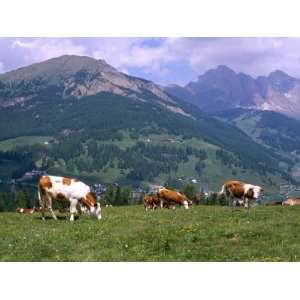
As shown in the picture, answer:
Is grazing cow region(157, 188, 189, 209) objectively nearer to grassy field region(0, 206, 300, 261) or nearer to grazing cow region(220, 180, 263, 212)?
grazing cow region(220, 180, 263, 212)

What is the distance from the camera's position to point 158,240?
81.1ft

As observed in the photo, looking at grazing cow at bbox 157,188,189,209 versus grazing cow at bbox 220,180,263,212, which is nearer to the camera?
grazing cow at bbox 220,180,263,212

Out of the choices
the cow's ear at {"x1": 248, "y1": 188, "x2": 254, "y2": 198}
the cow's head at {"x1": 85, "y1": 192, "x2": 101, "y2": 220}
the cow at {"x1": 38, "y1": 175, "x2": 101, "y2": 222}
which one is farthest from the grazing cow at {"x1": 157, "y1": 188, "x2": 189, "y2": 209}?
the cow's head at {"x1": 85, "y1": 192, "x2": 101, "y2": 220}

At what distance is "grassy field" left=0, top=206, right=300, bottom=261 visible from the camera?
2242cm

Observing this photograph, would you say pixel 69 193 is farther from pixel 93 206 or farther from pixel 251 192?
pixel 251 192

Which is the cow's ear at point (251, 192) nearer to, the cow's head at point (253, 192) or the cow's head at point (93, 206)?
the cow's head at point (253, 192)

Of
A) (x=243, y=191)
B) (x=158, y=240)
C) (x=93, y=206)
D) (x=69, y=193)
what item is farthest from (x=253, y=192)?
(x=158, y=240)

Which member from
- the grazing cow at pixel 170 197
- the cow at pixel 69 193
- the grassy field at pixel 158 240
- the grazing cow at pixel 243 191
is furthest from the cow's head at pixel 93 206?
the grazing cow at pixel 170 197
